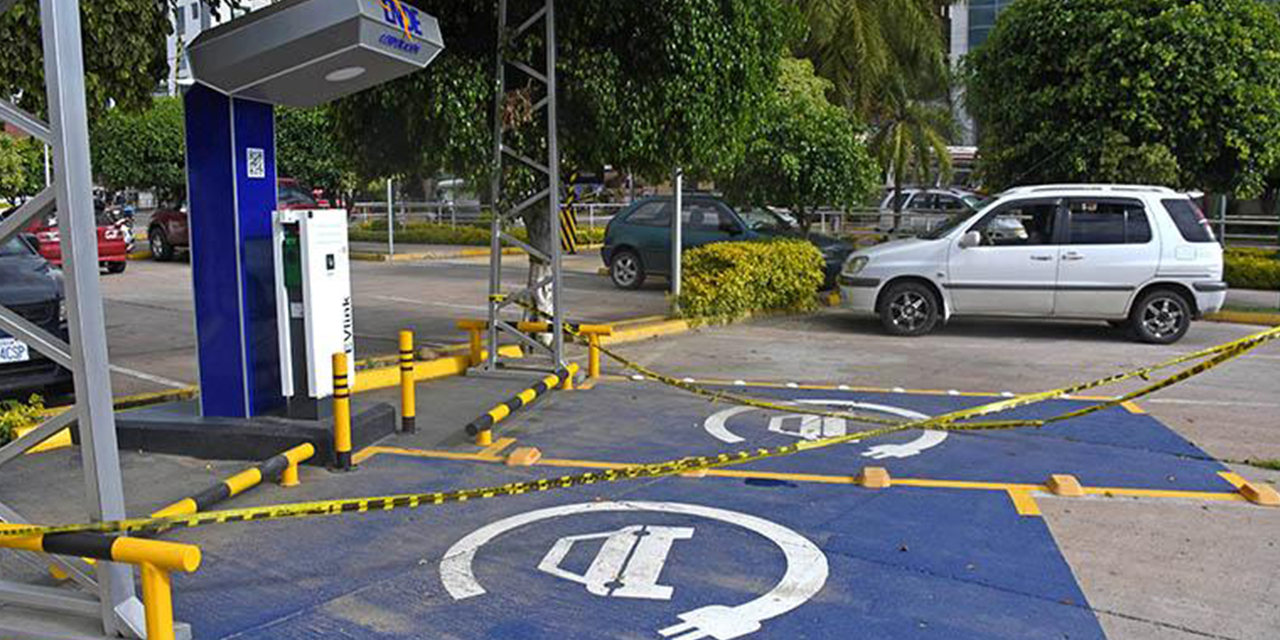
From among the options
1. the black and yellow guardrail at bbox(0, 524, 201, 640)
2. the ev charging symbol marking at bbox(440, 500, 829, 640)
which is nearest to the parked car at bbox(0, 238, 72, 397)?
the ev charging symbol marking at bbox(440, 500, 829, 640)

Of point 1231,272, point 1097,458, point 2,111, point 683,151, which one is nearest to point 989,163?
point 1231,272

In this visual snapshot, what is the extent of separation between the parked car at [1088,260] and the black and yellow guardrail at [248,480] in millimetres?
8499

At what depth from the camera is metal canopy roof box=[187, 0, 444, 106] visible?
6.21m

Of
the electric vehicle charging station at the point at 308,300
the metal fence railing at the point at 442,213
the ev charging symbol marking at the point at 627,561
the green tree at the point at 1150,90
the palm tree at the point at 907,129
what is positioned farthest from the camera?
the metal fence railing at the point at 442,213

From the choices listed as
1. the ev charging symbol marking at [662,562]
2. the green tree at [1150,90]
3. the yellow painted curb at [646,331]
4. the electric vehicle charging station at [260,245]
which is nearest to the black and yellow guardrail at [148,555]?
the ev charging symbol marking at [662,562]

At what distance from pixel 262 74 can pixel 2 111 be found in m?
2.53

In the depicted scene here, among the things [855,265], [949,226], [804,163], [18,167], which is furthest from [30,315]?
[18,167]

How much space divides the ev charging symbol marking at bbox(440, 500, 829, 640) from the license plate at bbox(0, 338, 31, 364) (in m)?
4.45

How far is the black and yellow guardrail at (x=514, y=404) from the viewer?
746cm

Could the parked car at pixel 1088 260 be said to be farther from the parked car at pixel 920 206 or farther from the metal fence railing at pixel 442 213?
the metal fence railing at pixel 442 213

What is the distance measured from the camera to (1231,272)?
18.0m

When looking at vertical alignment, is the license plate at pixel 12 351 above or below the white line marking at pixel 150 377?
above

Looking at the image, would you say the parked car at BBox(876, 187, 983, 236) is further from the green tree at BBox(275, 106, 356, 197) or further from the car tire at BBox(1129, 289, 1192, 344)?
Result: the green tree at BBox(275, 106, 356, 197)

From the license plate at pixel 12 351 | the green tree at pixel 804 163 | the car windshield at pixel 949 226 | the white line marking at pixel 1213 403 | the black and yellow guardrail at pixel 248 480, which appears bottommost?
the white line marking at pixel 1213 403
